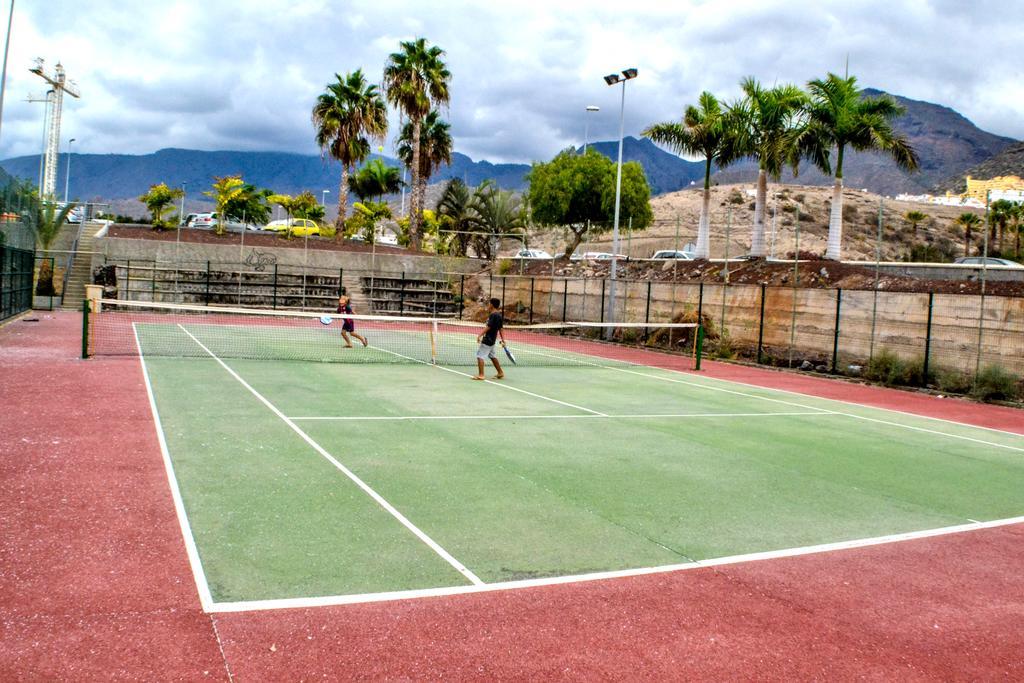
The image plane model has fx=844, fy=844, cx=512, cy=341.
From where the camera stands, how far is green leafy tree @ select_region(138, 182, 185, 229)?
43.2 metres

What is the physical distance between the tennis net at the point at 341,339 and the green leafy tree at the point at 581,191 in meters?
14.1

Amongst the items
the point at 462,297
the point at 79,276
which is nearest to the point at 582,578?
the point at 462,297

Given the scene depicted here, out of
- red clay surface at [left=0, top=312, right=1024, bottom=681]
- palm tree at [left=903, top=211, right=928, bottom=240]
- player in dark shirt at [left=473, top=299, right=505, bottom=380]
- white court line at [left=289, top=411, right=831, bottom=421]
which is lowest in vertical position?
red clay surface at [left=0, top=312, right=1024, bottom=681]

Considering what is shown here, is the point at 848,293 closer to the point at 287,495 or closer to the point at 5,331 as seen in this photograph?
the point at 287,495

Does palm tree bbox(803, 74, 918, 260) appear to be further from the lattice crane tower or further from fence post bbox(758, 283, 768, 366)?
the lattice crane tower

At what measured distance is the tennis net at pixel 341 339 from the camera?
870 inches

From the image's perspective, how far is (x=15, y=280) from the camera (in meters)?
27.9

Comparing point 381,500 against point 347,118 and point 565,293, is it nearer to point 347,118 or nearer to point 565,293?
point 565,293

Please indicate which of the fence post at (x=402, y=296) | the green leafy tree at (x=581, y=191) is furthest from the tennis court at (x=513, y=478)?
the green leafy tree at (x=581, y=191)

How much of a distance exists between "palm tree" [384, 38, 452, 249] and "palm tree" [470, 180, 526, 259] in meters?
9.20

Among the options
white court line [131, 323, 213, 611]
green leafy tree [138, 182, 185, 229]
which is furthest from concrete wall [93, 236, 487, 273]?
white court line [131, 323, 213, 611]

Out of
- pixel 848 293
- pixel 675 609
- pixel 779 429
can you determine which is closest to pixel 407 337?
pixel 848 293

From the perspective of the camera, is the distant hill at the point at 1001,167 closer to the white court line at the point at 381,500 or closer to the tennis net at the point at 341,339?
the tennis net at the point at 341,339

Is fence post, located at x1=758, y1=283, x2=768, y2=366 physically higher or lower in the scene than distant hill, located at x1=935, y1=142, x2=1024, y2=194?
lower
